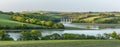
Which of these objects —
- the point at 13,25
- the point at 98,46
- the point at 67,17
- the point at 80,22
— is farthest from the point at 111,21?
the point at 98,46

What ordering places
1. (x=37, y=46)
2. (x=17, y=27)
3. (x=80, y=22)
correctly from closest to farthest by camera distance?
(x=37, y=46) < (x=17, y=27) < (x=80, y=22)

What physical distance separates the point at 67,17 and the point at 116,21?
32.5m

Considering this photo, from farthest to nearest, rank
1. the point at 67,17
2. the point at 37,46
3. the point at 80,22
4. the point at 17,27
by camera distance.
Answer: the point at 67,17, the point at 80,22, the point at 17,27, the point at 37,46

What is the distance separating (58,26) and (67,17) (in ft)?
180

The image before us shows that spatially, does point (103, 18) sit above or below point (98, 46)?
below

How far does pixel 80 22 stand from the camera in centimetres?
12169

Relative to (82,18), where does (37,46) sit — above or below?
above

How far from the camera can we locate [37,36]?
35812 mm

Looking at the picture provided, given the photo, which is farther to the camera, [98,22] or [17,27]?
[98,22]

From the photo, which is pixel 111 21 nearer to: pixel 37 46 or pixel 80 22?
pixel 80 22

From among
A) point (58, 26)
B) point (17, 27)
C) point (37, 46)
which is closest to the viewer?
point (37, 46)

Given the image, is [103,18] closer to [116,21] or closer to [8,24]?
[116,21]

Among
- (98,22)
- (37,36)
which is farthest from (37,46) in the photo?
(98,22)

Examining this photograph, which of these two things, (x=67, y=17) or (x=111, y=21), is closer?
(x=111, y=21)
